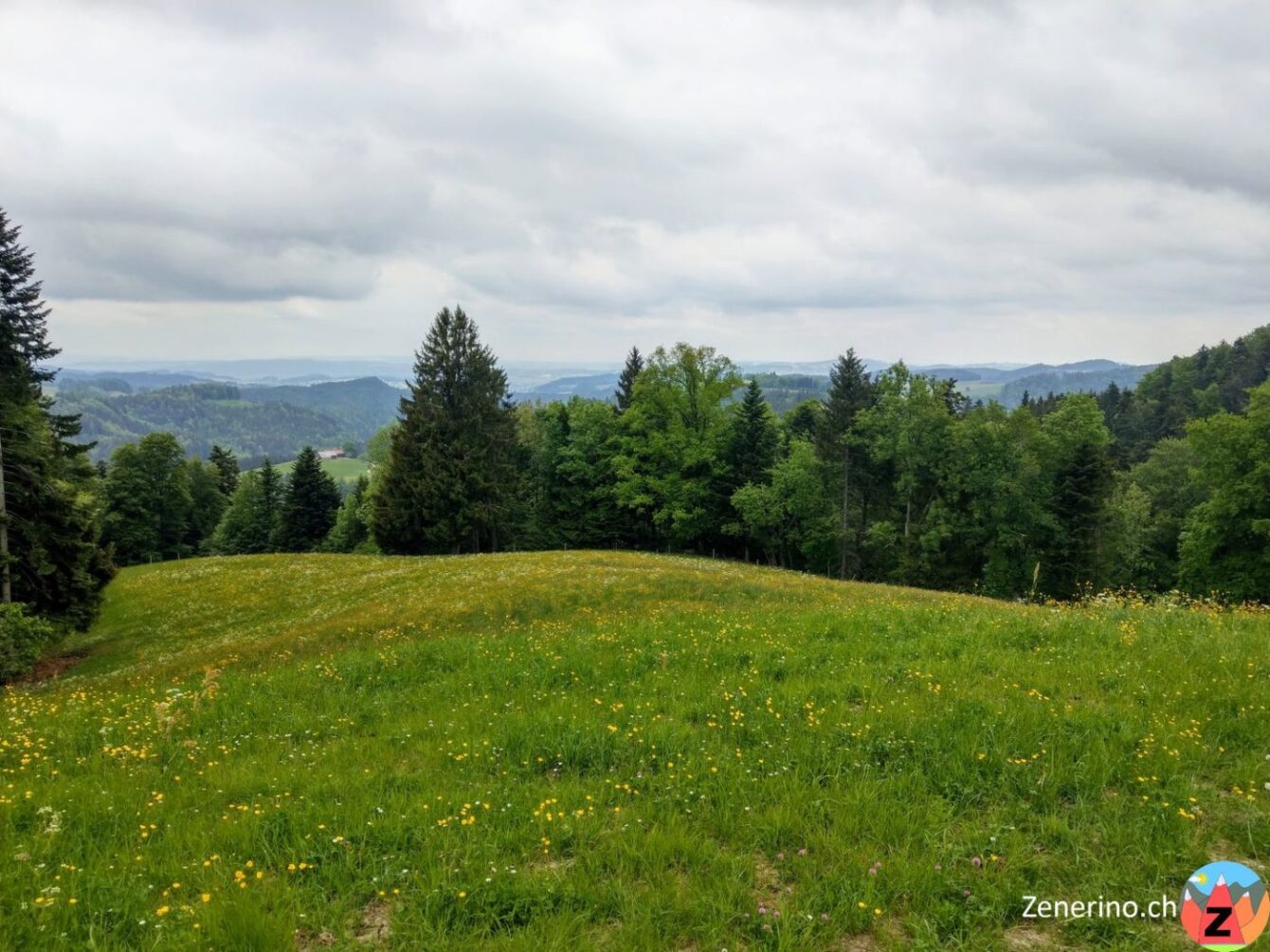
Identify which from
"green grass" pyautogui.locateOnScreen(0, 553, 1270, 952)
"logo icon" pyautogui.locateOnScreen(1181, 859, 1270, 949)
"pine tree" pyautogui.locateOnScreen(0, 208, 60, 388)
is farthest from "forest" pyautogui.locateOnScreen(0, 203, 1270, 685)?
"logo icon" pyautogui.locateOnScreen(1181, 859, 1270, 949)

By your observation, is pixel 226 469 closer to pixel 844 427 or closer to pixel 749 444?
pixel 749 444

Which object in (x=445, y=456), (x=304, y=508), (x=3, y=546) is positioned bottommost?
(x=304, y=508)

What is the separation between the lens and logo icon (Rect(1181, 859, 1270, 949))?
463 centimetres

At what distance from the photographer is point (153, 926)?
4719 millimetres

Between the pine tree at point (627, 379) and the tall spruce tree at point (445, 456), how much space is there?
17.1 m

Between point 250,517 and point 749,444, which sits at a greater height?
point 749,444

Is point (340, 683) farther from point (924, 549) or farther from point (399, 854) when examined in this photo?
point (924, 549)

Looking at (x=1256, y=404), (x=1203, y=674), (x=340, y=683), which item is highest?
(x=1256, y=404)

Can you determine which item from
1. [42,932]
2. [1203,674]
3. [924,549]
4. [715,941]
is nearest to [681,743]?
[715,941]

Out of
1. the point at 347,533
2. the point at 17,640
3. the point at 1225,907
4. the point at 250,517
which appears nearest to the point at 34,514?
the point at 17,640

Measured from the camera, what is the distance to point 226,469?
104062mm

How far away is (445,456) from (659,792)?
4966 centimetres

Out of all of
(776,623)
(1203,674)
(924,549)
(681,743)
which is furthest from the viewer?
(924,549)

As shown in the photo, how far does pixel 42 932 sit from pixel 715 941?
4.93m
